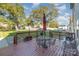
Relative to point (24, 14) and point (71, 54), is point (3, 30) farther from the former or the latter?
point (71, 54)

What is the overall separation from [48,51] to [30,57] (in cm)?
46

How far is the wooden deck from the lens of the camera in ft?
20.7

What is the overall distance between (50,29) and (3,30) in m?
1.11

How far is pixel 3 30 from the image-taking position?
6.29 m

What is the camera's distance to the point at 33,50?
6324 mm

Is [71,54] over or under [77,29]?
under

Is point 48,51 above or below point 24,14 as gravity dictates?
below

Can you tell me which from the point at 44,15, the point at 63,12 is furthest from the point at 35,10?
the point at 63,12

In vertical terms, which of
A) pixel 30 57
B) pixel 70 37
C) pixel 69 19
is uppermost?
pixel 69 19

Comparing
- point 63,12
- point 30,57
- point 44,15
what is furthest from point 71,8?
point 30,57

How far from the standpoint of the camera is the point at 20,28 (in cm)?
630

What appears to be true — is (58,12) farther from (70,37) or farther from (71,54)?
(71,54)

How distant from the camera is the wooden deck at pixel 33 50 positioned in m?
6.30

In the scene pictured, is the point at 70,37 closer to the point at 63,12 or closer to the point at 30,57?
the point at 63,12
